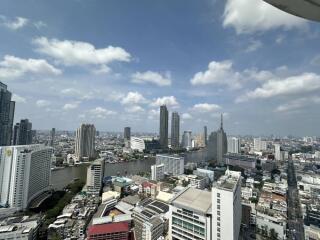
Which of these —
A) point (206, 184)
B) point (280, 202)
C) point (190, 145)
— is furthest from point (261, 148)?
point (280, 202)

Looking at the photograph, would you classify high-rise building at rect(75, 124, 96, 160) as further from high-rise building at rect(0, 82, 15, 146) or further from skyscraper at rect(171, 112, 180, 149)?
skyscraper at rect(171, 112, 180, 149)

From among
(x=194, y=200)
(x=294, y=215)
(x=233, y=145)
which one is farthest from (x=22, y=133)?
(x=233, y=145)

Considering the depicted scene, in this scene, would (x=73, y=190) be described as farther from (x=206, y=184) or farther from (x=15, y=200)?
(x=206, y=184)

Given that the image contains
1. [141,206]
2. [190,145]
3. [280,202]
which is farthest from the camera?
[190,145]

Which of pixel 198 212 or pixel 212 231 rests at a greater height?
pixel 198 212

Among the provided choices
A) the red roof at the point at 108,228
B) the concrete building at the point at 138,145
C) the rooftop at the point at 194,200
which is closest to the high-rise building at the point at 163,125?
the concrete building at the point at 138,145

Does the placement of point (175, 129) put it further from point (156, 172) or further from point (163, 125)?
point (156, 172)

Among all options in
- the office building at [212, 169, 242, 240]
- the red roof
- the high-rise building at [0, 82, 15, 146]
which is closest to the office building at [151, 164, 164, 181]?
the red roof
